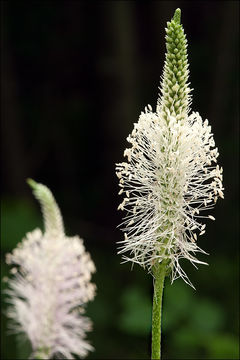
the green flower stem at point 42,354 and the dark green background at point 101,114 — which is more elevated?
the dark green background at point 101,114

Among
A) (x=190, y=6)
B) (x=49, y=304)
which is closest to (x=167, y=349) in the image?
(x=49, y=304)

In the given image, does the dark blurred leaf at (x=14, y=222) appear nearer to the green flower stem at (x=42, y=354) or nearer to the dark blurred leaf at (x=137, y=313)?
the dark blurred leaf at (x=137, y=313)

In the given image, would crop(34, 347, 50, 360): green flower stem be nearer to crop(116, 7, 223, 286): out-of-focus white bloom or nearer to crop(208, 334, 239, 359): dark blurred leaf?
crop(116, 7, 223, 286): out-of-focus white bloom

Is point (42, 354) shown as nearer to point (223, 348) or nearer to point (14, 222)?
Result: point (223, 348)

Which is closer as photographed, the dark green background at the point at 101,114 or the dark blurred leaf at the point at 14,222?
the dark blurred leaf at the point at 14,222

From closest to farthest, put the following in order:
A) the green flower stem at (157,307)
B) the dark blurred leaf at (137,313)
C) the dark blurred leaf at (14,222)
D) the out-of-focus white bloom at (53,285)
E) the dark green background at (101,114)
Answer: the green flower stem at (157,307) < the out-of-focus white bloom at (53,285) < the dark blurred leaf at (137,313) < the dark blurred leaf at (14,222) < the dark green background at (101,114)

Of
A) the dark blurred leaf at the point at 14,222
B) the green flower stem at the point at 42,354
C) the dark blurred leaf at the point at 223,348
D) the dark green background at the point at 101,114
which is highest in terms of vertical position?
the dark green background at the point at 101,114

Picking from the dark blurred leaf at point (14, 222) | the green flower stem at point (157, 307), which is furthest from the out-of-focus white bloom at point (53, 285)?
the dark blurred leaf at point (14, 222)

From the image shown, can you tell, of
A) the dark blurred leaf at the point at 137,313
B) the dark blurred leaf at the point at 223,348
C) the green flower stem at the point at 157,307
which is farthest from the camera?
the dark blurred leaf at the point at 137,313
